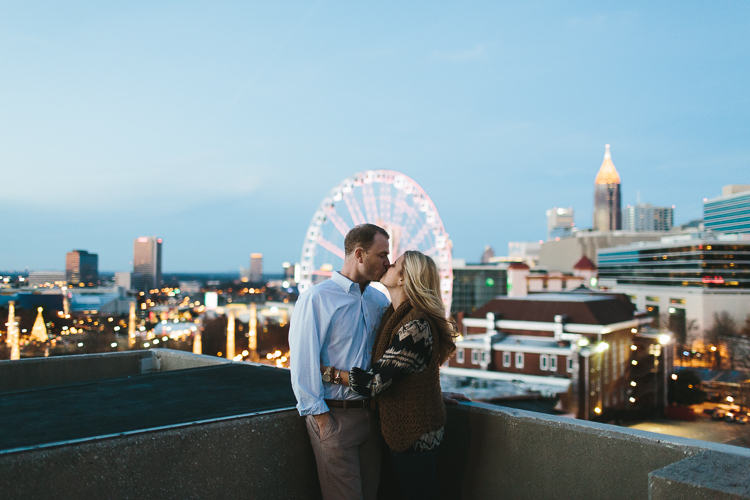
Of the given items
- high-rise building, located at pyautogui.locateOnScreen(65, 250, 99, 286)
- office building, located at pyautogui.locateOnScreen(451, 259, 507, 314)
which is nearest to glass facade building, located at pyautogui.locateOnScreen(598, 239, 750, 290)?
office building, located at pyautogui.locateOnScreen(451, 259, 507, 314)

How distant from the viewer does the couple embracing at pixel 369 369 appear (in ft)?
11.9

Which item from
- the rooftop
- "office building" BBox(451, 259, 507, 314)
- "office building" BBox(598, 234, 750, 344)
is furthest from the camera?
"office building" BBox(451, 259, 507, 314)

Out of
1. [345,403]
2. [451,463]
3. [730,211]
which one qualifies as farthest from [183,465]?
[730,211]

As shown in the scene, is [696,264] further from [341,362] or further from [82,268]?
[82,268]

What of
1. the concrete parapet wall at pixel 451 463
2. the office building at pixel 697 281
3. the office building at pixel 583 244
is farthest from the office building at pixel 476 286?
the concrete parapet wall at pixel 451 463

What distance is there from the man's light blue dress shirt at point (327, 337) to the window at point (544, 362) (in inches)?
1613

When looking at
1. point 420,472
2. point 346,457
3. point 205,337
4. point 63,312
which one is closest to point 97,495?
point 346,457

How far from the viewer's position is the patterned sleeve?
354 cm

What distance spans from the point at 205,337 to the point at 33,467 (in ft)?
268

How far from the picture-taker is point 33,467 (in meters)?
3.13

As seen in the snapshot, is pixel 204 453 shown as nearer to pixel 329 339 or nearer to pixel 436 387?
pixel 329 339

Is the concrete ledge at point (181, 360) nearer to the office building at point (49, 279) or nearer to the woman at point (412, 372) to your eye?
the woman at point (412, 372)

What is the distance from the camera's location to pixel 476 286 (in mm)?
105062

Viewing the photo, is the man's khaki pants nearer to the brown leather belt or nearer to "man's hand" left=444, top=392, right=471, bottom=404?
the brown leather belt
